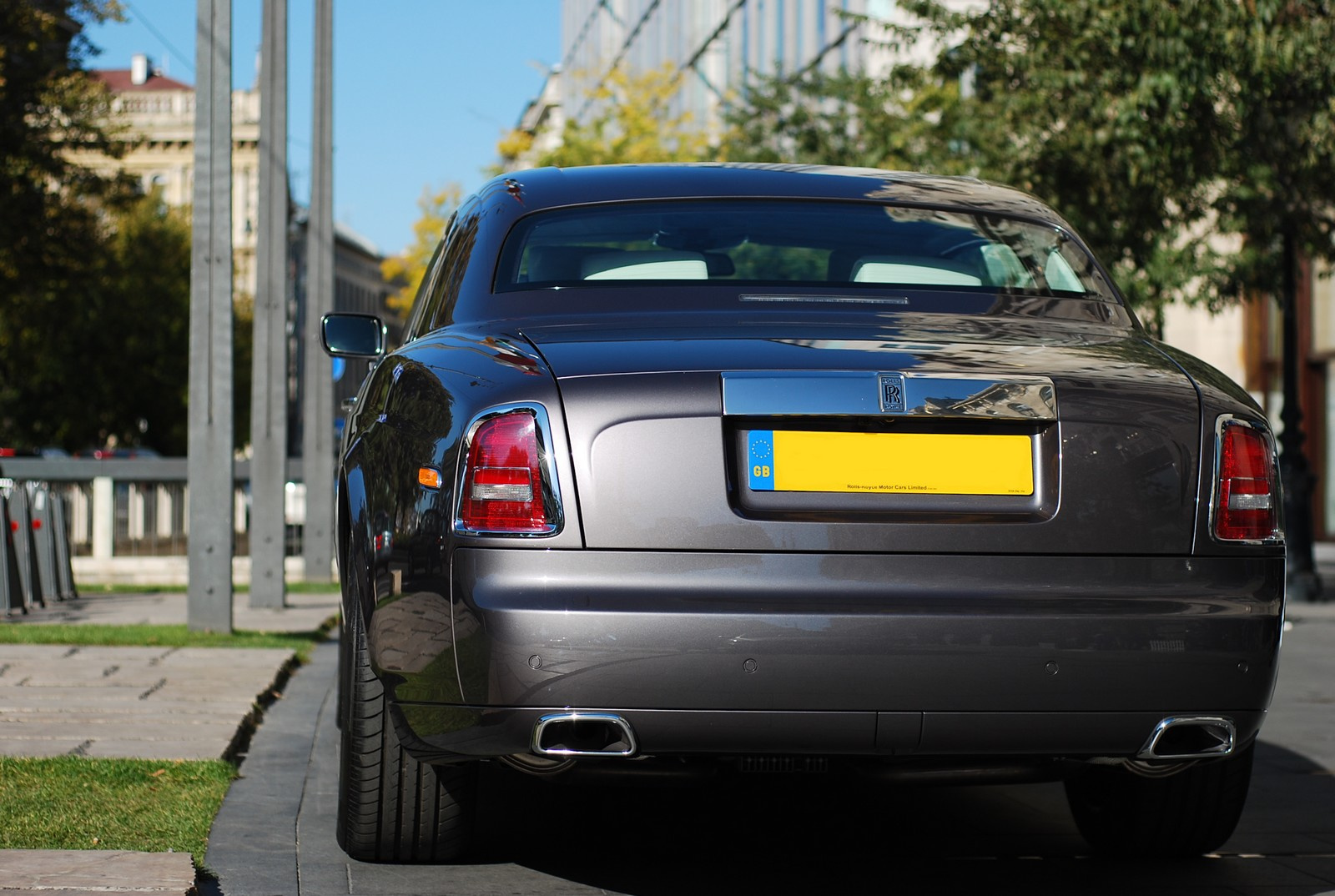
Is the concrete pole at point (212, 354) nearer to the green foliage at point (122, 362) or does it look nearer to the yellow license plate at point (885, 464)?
the yellow license plate at point (885, 464)

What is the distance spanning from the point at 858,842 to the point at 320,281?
1131 centimetres

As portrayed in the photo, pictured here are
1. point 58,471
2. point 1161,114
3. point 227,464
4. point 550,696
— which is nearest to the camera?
point 550,696

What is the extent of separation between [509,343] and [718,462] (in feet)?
1.98

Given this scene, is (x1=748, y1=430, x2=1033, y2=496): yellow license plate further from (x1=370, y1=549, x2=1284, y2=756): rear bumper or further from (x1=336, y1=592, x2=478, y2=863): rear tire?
(x1=336, y1=592, x2=478, y2=863): rear tire

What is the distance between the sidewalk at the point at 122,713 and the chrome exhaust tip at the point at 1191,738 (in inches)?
78.0

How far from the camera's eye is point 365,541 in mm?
3996

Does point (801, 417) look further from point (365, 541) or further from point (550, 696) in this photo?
point (365, 541)

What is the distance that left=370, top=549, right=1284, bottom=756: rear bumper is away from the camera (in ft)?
11.1

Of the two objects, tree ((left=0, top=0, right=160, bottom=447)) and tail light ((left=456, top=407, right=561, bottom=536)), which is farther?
tree ((left=0, top=0, right=160, bottom=447))

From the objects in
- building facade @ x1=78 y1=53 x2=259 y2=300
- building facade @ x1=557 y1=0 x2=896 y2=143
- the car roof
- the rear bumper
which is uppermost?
building facade @ x1=78 y1=53 x2=259 y2=300

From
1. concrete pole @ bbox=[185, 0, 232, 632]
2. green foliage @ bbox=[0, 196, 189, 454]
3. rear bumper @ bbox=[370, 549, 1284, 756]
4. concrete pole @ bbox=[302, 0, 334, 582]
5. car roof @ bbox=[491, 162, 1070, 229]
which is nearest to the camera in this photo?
rear bumper @ bbox=[370, 549, 1284, 756]

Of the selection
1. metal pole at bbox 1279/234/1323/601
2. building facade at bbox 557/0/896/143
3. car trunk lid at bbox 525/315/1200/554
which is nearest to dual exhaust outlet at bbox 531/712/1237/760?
car trunk lid at bbox 525/315/1200/554

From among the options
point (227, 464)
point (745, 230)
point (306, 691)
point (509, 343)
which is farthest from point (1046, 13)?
point (509, 343)

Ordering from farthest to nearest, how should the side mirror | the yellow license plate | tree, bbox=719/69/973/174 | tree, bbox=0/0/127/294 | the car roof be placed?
tree, bbox=0/0/127/294 < tree, bbox=719/69/973/174 < the side mirror < the car roof < the yellow license plate
